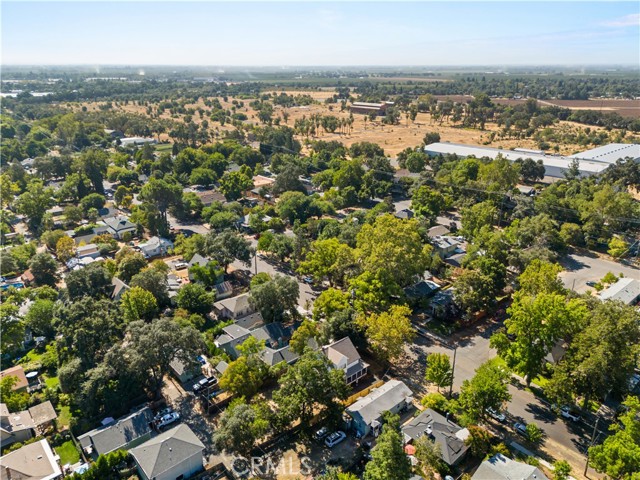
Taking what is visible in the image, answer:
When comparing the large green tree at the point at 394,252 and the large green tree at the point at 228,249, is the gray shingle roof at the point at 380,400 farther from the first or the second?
the large green tree at the point at 228,249

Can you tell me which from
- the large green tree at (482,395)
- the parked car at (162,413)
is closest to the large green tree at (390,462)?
the large green tree at (482,395)

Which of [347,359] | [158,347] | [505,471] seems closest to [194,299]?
[158,347]

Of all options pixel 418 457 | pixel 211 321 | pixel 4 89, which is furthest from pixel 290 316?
pixel 4 89

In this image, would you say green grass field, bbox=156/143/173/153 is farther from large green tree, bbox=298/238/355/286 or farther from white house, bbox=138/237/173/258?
large green tree, bbox=298/238/355/286

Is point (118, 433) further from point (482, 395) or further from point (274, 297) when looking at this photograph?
Result: point (482, 395)

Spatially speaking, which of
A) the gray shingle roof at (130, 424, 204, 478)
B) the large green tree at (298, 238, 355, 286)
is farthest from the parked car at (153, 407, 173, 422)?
the large green tree at (298, 238, 355, 286)

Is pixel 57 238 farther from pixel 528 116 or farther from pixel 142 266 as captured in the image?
pixel 528 116
